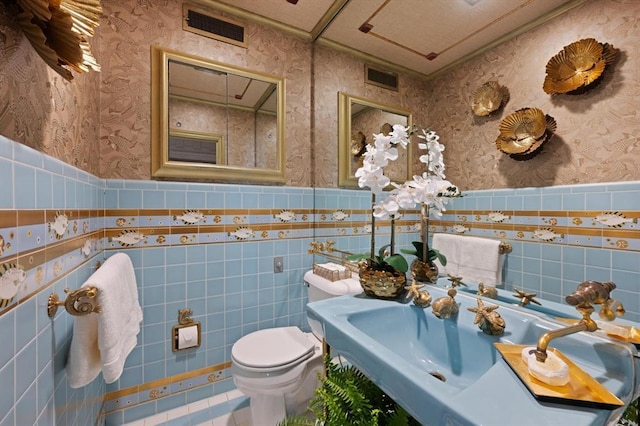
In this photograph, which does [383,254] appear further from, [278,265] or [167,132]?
[167,132]

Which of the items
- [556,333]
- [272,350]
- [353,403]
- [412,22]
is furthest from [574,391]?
[412,22]

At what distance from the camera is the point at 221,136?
5.54 feet

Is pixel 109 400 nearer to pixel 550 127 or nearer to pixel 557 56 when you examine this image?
pixel 550 127

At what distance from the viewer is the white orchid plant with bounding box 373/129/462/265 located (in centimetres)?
103

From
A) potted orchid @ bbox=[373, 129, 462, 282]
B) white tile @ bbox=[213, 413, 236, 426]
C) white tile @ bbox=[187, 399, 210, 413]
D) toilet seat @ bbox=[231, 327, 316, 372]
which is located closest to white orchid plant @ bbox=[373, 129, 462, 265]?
potted orchid @ bbox=[373, 129, 462, 282]

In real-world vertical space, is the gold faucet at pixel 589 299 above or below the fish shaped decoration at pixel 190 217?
below

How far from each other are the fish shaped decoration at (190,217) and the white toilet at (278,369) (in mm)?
760

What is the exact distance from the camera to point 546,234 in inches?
31.0

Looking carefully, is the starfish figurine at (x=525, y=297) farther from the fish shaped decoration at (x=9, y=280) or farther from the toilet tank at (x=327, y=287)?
the fish shaped decoration at (x=9, y=280)

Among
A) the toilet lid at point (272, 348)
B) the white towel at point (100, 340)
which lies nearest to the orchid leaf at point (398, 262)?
the toilet lid at point (272, 348)

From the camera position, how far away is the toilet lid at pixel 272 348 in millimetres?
1293

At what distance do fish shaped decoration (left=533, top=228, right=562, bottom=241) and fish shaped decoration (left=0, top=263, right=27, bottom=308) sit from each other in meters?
1.30

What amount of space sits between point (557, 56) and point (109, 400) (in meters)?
2.45

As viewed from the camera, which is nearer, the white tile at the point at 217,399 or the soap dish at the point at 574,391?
the soap dish at the point at 574,391
